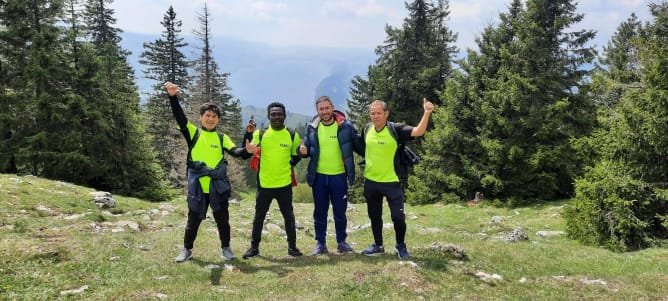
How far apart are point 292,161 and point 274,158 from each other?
459 millimetres

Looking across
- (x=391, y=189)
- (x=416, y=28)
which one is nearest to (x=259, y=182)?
(x=391, y=189)

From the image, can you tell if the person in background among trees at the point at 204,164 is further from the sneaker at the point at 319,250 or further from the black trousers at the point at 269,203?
the sneaker at the point at 319,250

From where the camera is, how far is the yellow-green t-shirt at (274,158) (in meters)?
7.85

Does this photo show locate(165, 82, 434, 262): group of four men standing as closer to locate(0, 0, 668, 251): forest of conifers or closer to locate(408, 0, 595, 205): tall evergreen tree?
locate(0, 0, 668, 251): forest of conifers

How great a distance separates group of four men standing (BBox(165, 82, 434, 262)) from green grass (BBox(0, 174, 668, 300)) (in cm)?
94

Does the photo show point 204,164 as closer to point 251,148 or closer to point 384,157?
point 251,148

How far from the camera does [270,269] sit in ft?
24.7

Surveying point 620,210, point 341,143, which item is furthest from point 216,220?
point 620,210

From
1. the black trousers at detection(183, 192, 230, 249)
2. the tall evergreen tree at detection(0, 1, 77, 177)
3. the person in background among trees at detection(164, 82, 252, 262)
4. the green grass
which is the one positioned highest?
the tall evergreen tree at detection(0, 1, 77, 177)

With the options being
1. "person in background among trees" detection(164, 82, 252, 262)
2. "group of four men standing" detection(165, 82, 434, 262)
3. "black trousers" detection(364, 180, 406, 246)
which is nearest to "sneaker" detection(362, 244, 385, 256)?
"group of four men standing" detection(165, 82, 434, 262)

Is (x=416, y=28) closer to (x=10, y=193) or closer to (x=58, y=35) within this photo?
(x=58, y=35)

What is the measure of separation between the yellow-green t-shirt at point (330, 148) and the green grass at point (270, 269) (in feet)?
6.36

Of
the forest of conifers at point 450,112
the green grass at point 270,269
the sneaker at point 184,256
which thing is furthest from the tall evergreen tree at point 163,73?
the sneaker at point 184,256

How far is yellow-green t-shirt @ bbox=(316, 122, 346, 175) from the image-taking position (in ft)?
26.3
